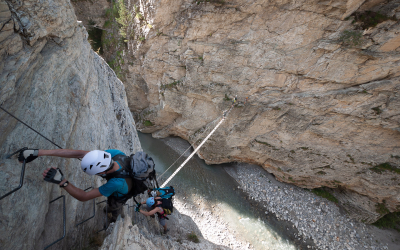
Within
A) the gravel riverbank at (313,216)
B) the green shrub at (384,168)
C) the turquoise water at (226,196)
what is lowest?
the turquoise water at (226,196)

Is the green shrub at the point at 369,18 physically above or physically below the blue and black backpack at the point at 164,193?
above

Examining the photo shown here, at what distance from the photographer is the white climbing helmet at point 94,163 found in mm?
2064

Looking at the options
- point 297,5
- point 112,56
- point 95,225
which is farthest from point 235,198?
point 112,56

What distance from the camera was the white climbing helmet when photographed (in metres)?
2.06

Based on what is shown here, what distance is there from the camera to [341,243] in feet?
27.7

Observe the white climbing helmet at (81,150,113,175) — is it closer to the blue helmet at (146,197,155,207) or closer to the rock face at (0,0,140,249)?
the rock face at (0,0,140,249)

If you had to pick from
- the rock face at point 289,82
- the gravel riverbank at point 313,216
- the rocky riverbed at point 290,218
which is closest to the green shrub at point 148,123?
the rock face at point 289,82

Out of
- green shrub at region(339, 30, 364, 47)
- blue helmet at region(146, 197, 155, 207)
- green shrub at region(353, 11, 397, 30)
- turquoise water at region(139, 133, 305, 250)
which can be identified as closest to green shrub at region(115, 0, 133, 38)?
turquoise water at region(139, 133, 305, 250)

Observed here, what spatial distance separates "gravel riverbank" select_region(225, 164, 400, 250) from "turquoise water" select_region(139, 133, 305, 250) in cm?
57

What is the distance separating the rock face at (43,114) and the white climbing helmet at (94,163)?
66 cm

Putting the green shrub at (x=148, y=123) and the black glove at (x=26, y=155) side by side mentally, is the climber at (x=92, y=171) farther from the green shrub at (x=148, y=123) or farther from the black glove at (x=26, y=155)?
the green shrub at (x=148, y=123)

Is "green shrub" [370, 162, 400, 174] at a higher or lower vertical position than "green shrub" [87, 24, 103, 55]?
lower

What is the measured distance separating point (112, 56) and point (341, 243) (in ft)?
63.1

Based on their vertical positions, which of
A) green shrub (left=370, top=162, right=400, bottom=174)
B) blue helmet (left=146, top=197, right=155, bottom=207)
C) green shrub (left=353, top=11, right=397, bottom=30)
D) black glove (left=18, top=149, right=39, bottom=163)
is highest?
green shrub (left=353, top=11, right=397, bottom=30)
